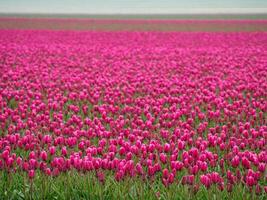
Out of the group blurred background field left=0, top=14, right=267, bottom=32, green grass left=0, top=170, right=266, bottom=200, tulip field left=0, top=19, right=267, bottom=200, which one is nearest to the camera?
green grass left=0, top=170, right=266, bottom=200

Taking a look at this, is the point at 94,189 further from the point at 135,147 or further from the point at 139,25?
the point at 139,25

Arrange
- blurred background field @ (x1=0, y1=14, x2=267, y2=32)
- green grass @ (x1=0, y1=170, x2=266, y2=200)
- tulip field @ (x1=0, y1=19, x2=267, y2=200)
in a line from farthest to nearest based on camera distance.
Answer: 1. blurred background field @ (x1=0, y1=14, x2=267, y2=32)
2. tulip field @ (x1=0, y1=19, x2=267, y2=200)
3. green grass @ (x1=0, y1=170, x2=266, y2=200)

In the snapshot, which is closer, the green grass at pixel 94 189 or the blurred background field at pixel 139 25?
the green grass at pixel 94 189

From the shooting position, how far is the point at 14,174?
4801 mm

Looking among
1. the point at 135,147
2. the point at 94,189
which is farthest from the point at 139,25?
the point at 94,189

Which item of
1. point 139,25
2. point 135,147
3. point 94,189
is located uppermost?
point 139,25

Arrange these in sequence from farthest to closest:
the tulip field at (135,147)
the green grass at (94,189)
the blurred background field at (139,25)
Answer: the blurred background field at (139,25)
the tulip field at (135,147)
the green grass at (94,189)

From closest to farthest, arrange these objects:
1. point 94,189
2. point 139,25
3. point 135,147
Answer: point 94,189 < point 135,147 < point 139,25

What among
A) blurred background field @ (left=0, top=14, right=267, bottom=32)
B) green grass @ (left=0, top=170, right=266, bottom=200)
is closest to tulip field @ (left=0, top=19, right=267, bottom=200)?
green grass @ (left=0, top=170, right=266, bottom=200)

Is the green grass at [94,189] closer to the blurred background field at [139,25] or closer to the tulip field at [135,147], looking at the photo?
the tulip field at [135,147]

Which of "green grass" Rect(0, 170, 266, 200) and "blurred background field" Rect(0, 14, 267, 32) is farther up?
"blurred background field" Rect(0, 14, 267, 32)

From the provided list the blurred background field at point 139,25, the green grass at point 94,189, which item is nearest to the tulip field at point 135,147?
the green grass at point 94,189

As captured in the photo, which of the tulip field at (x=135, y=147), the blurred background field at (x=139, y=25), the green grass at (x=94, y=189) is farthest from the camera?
the blurred background field at (x=139, y=25)

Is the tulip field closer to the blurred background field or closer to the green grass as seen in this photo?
the green grass
